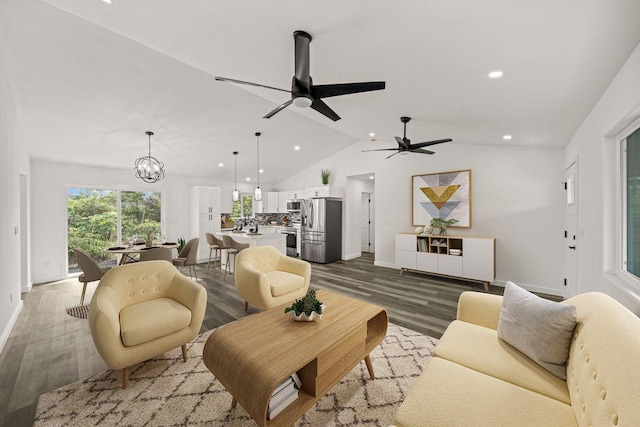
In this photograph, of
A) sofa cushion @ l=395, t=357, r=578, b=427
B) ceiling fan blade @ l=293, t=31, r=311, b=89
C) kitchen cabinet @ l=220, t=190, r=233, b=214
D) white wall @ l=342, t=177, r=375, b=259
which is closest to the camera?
sofa cushion @ l=395, t=357, r=578, b=427

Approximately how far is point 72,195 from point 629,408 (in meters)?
7.84

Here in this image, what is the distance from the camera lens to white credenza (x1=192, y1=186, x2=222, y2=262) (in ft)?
22.6

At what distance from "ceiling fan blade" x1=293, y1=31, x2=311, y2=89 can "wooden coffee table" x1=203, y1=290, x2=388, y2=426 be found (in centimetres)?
196

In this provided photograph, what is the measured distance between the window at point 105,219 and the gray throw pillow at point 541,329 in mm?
6909

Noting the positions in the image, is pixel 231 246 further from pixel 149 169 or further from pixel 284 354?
pixel 284 354

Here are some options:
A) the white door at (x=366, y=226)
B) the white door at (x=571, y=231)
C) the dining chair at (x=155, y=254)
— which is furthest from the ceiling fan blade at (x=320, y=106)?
the white door at (x=366, y=226)

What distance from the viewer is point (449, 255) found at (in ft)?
16.1

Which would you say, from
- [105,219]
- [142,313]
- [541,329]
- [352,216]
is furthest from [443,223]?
[105,219]

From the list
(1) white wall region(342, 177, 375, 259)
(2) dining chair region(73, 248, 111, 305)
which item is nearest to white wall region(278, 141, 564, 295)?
(1) white wall region(342, 177, 375, 259)

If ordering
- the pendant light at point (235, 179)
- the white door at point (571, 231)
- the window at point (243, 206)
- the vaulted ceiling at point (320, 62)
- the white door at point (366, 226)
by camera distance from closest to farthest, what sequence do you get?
the vaulted ceiling at point (320, 62) < the white door at point (571, 231) < the pendant light at point (235, 179) < the window at point (243, 206) < the white door at point (366, 226)

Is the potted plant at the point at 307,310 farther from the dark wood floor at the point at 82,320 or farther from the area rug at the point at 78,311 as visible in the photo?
the area rug at the point at 78,311

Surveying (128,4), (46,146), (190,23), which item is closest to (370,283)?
(190,23)

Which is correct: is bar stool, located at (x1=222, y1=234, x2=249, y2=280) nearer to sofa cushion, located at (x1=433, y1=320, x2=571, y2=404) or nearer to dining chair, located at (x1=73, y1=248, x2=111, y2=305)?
dining chair, located at (x1=73, y1=248, x2=111, y2=305)

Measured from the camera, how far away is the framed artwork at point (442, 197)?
506 centimetres
